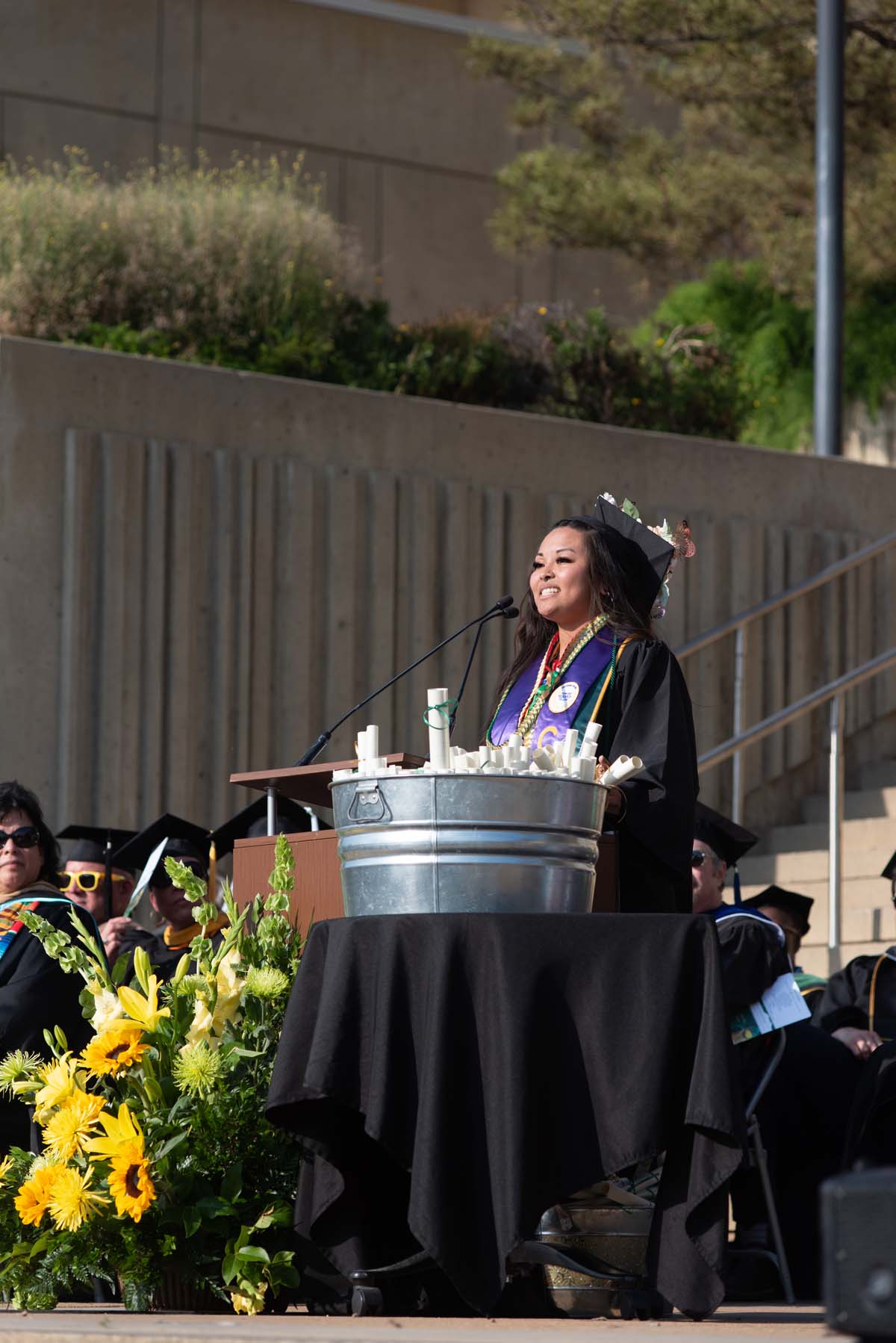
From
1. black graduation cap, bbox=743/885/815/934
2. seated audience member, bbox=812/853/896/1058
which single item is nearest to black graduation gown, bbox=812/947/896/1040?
seated audience member, bbox=812/853/896/1058

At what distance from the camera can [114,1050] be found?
448 centimetres

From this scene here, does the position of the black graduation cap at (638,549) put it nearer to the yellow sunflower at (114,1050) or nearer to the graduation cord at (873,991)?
the yellow sunflower at (114,1050)

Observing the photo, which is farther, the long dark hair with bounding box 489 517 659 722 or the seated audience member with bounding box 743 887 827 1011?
the seated audience member with bounding box 743 887 827 1011

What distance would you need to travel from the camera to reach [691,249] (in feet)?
46.2

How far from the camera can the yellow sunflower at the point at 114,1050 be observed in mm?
4430

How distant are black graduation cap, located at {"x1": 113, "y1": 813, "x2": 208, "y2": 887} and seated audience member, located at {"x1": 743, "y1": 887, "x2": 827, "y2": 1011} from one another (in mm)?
1895

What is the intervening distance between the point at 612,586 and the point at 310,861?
0.93 metres

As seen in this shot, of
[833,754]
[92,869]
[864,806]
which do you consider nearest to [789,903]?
[833,754]

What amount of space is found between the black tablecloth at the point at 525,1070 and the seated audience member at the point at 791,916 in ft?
11.4

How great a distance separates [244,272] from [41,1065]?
7.11 m

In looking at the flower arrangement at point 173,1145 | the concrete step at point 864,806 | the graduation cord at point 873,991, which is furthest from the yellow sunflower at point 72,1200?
the concrete step at point 864,806

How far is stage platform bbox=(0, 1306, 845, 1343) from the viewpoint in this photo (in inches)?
135

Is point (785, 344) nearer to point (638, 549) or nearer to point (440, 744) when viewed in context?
point (638, 549)

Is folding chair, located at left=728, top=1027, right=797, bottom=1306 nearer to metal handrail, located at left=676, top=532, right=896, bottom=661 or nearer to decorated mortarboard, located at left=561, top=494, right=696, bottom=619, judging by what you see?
decorated mortarboard, located at left=561, top=494, right=696, bottom=619
